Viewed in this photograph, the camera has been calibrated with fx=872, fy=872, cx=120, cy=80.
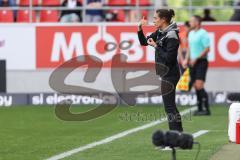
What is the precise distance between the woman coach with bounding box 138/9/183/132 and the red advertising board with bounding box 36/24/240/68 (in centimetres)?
981

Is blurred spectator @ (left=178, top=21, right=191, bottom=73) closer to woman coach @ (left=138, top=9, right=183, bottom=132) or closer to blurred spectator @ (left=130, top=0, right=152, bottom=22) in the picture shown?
blurred spectator @ (left=130, top=0, right=152, bottom=22)

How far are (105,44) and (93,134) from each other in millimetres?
7330

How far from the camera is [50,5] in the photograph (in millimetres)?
24109

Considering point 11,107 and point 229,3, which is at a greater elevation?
point 229,3

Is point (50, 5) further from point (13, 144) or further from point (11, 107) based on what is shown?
point (13, 144)

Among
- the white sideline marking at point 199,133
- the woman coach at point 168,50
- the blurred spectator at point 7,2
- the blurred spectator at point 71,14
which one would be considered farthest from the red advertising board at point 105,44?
the woman coach at point 168,50

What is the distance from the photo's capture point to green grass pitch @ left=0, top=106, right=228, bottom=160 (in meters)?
12.6

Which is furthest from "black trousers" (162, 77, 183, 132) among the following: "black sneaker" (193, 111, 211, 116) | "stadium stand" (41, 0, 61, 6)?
"stadium stand" (41, 0, 61, 6)

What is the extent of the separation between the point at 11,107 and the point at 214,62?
5.43 meters

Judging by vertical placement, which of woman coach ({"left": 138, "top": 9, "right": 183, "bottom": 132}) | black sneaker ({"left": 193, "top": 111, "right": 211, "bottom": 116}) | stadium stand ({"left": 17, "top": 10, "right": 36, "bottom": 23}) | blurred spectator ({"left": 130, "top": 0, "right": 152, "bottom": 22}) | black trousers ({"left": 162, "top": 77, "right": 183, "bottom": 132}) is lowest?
black sneaker ({"left": 193, "top": 111, "right": 211, "bottom": 116})

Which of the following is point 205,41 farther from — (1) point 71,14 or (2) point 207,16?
(1) point 71,14

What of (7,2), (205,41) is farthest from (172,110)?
(7,2)

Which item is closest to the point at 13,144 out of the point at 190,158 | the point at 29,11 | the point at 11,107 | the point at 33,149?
the point at 33,149

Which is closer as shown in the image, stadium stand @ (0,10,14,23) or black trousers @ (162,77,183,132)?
black trousers @ (162,77,183,132)
